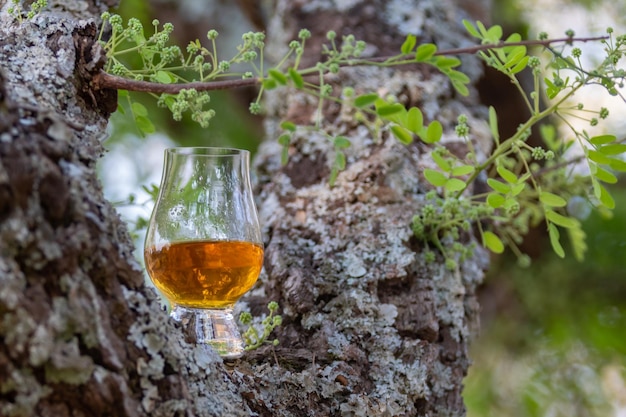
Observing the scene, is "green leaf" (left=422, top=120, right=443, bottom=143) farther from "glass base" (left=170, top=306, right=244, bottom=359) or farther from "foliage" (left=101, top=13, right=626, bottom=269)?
"glass base" (left=170, top=306, right=244, bottom=359)

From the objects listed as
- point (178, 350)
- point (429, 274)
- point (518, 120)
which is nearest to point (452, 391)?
point (429, 274)

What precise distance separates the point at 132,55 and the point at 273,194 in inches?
51.9

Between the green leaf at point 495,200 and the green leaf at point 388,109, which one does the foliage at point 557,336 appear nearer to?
the green leaf at point 495,200

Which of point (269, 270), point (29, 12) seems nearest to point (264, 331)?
point (269, 270)

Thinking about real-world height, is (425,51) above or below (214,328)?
above

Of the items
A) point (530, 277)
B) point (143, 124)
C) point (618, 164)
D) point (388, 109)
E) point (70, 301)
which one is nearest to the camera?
point (70, 301)

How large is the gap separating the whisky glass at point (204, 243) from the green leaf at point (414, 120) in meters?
0.20

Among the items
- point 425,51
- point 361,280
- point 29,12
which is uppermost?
point 29,12

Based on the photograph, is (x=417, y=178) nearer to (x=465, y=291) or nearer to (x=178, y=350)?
(x=465, y=291)

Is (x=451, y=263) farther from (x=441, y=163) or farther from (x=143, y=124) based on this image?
(x=143, y=124)

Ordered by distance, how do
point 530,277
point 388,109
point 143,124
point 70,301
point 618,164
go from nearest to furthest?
point 70,301
point 388,109
point 618,164
point 143,124
point 530,277

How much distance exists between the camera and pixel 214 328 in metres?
0.77

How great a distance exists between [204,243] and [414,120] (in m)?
0.26

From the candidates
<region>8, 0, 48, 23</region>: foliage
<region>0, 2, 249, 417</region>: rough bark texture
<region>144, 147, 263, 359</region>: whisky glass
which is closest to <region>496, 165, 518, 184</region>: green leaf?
<region>144, 147, 263, 359</region>: whisky glass
